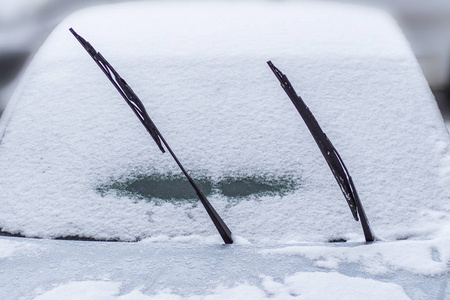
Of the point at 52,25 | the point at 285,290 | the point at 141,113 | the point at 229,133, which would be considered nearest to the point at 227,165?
the point at 229,133

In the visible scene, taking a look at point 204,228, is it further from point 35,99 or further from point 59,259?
point 35,99

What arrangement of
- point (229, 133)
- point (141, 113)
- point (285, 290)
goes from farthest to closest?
point (229, 133) → point (141, 113) → point (285, 290)

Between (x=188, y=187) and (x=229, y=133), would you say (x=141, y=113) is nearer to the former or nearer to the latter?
(x=188, y=187)

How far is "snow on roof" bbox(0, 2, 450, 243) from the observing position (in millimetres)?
1623

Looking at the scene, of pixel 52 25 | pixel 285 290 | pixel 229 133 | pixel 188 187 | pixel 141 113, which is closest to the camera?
pixel 285 290

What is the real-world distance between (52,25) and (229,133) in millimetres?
2664

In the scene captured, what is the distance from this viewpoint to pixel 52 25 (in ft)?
12.9

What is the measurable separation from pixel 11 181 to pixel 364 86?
1.36 m

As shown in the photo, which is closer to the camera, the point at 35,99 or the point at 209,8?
the point at 35,99

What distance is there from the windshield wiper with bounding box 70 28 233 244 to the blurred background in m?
2.40

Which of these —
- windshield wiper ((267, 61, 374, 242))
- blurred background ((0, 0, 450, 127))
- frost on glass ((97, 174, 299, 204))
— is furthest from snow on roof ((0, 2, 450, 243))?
blurred background ((0, 0, 450, 127))

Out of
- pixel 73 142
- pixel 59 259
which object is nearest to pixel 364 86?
pixel 73 142

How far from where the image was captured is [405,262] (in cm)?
143

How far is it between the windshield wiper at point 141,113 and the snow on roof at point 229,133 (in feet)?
0.17
